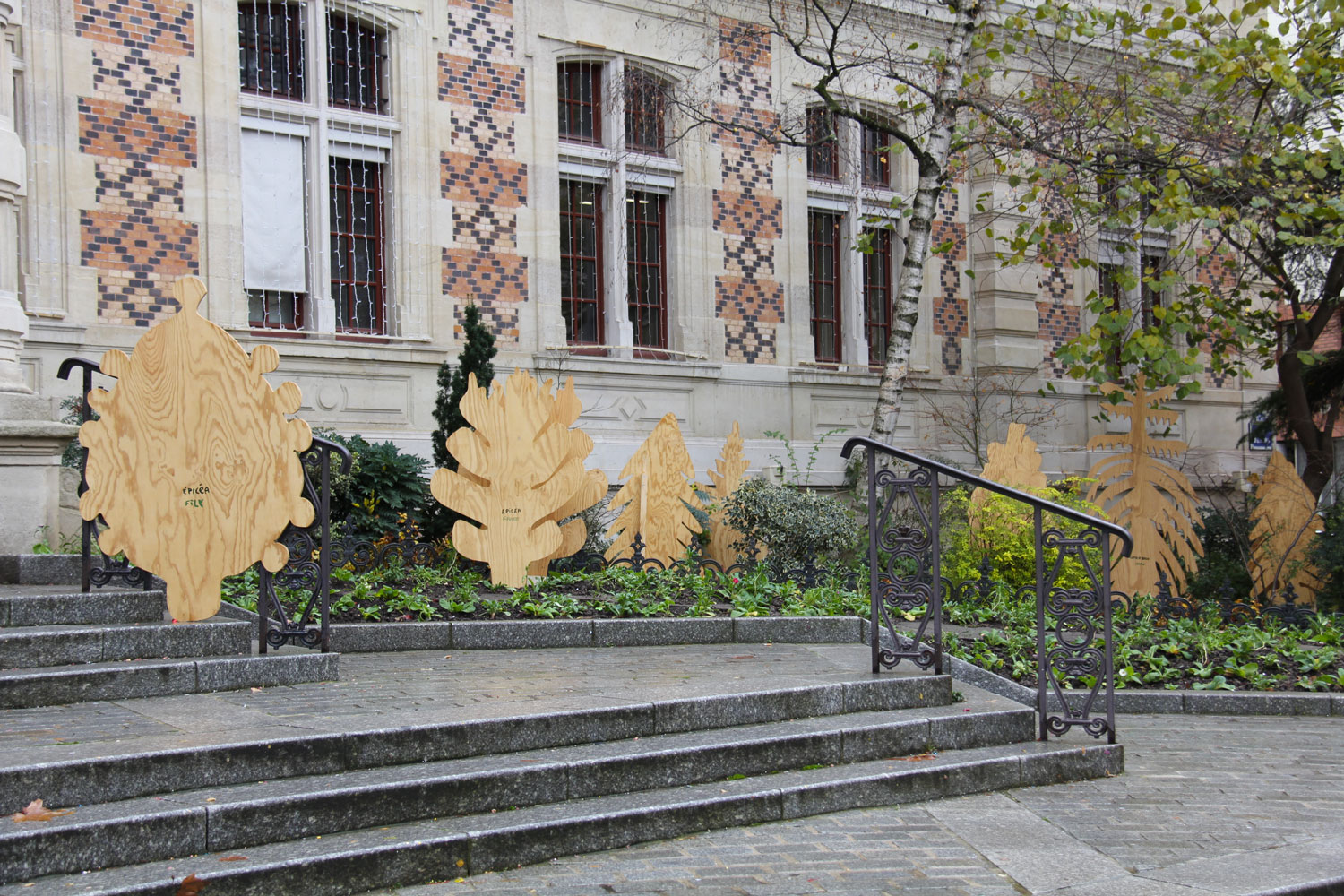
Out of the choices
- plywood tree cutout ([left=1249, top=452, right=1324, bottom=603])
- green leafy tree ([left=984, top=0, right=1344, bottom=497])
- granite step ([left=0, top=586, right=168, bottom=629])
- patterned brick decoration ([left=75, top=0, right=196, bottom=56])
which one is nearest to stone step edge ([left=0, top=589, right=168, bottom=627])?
granite step ([left=0, top=586, right=168, bottom=629])

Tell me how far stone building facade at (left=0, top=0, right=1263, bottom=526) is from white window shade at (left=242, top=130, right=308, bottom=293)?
22 mm

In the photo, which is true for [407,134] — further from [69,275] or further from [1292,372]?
[1292,372]

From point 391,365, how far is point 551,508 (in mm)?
4360

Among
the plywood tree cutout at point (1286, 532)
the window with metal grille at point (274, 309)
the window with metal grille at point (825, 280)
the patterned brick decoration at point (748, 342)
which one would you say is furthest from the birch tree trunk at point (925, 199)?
the window with metal grille at point (274, 309)

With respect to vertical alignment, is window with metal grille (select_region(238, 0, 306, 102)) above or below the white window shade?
above

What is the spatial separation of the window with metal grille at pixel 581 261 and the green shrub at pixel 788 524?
4.32 metres

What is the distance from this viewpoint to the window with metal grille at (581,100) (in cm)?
1494

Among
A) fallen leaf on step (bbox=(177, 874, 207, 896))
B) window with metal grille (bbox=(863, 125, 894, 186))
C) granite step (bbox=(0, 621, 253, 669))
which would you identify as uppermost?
window with metal grille (bbox=(863, 125, 894, 186))

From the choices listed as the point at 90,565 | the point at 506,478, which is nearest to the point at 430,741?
the point at 90,565

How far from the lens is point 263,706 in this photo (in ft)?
18.0

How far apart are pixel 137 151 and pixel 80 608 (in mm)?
6880

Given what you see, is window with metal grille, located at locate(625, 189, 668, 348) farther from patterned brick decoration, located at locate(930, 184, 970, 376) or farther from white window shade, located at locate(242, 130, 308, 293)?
patterned brick decoration, located at locate(930, 184, 970, 376)

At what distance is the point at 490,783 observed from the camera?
479cm

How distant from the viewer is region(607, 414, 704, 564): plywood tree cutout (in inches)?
441
